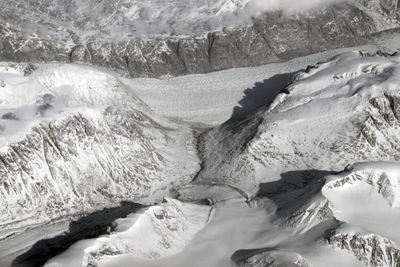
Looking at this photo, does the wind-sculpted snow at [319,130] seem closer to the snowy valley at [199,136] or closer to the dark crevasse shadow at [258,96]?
the snowy valley at [199,136]

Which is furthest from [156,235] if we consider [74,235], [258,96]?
[258,96]

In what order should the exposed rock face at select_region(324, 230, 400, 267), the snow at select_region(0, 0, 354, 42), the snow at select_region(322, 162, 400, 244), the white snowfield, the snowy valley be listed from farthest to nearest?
the snow at select_region(0, 0, 354, 42) → the snowy valley → the snow at select_region(322, 162, 400, 244) → the white snowfield → the exposed rock face at select_region(324, 230, 400, 267)

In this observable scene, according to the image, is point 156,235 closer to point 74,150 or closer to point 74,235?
point 74,235

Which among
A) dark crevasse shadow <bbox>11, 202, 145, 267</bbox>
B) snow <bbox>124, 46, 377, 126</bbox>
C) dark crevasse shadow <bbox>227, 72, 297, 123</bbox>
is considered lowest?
dark crevasse shadow <bbox>11, 202, 145, 267</bbox>

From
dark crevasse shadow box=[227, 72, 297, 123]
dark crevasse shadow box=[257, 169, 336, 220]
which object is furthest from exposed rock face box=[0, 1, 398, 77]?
dark crevasse shadow box=[257, 169, 336, 220]

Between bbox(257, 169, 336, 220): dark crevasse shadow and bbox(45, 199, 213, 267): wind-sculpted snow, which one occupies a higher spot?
bbox(45, 199, 213, 267): wind-sculpted snow

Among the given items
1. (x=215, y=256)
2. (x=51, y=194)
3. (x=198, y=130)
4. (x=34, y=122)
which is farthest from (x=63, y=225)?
(x=198, y=130)

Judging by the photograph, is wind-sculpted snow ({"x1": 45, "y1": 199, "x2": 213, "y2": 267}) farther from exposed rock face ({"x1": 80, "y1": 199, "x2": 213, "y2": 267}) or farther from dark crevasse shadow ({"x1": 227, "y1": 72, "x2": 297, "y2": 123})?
dark crevasse shadow ({"x1": 227, "y1": 72, "x2": 297, "y2": 123})

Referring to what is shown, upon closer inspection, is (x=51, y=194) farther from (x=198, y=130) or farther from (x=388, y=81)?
(x=388, y=81)
